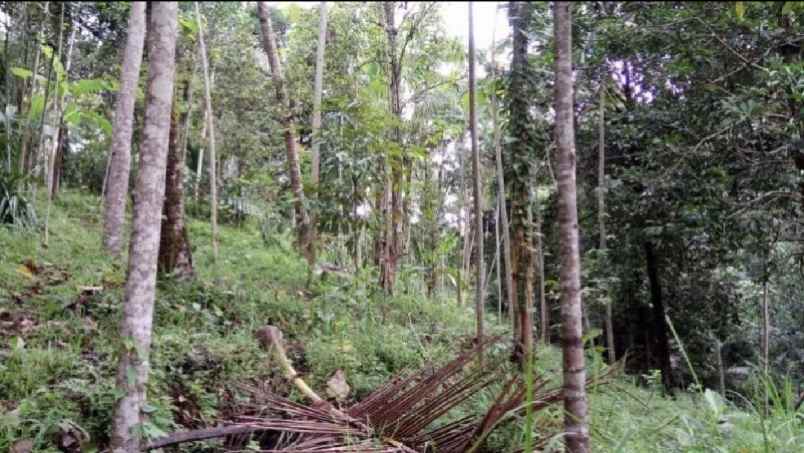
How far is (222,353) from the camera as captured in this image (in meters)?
4.08

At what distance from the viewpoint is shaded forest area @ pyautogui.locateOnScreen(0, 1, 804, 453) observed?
8.92 ft

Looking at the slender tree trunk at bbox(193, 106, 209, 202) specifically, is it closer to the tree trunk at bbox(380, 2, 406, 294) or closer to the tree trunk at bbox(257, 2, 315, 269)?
the tree trunk at bbox(257, 2, 315, 269)

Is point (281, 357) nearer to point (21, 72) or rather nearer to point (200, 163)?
point (21, 72)

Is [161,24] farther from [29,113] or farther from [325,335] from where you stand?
[29,113]

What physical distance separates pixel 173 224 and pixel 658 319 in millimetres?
7275

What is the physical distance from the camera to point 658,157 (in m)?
5.19

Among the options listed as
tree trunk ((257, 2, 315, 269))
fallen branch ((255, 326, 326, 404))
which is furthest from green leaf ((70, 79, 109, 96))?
fallen branch ((255, 326, 326, 404))

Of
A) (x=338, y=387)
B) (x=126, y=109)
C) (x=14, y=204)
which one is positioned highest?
(x=126, y=109)

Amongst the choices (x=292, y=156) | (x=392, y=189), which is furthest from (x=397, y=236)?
(x=292, y=156)

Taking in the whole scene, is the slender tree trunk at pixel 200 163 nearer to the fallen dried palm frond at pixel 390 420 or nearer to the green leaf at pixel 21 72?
the green leaf at pixel 21 72

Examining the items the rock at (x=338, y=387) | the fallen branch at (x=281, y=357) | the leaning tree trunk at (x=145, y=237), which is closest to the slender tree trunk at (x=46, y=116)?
the fallen branch at (x=281, y=357)

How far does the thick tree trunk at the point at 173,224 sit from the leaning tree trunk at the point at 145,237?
283 centimetres

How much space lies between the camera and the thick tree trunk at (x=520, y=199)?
3959 millimetres

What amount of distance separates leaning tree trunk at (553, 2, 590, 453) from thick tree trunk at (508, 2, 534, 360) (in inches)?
69.3
